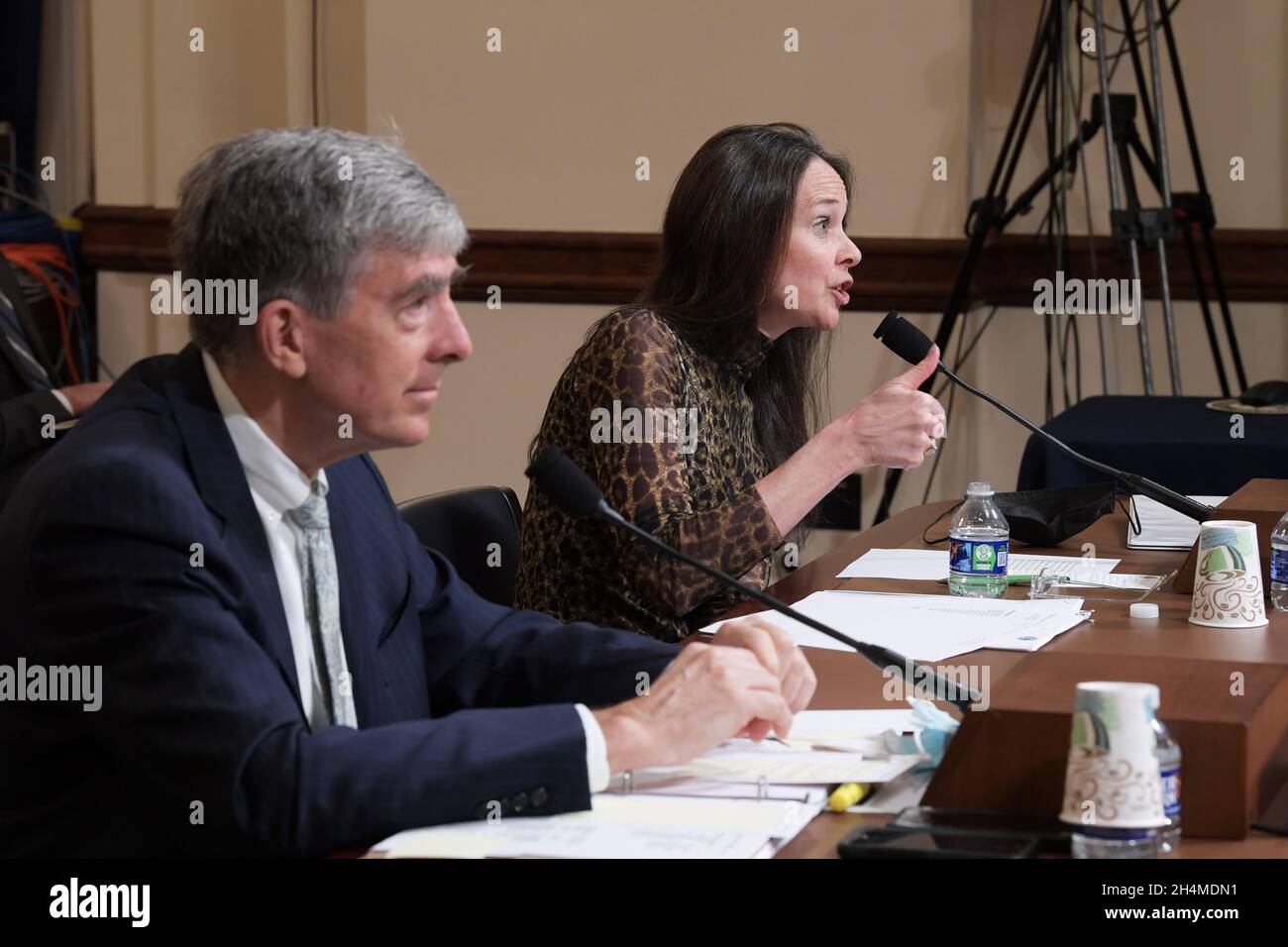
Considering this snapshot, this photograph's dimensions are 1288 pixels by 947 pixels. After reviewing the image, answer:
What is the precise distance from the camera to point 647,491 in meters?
1.98

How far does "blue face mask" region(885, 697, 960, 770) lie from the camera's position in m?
1.25

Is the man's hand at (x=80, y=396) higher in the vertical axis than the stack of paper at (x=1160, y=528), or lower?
higher

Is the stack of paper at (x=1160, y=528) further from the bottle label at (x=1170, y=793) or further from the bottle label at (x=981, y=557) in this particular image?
the bottle label at (x=1170, y=793)

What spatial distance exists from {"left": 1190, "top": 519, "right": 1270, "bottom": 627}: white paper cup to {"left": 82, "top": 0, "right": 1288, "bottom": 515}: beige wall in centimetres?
216

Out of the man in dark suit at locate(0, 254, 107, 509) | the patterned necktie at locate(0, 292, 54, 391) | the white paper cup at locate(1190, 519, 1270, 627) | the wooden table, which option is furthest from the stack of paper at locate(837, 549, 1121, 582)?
the patterned necktie at locate(0, 292, 54, 391)

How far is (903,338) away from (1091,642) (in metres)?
0.49

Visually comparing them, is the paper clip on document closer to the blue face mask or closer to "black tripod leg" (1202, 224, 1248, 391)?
the blue face mask

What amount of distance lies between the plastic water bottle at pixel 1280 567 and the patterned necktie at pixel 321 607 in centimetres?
109

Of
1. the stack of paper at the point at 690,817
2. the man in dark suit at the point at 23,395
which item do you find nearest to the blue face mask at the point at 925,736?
the stack of paper at the point at 690,817

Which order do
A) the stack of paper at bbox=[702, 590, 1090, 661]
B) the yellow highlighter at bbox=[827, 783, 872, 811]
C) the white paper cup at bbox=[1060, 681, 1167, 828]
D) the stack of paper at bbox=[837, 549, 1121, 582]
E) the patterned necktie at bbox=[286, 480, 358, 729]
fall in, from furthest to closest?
1. the stack of paper at bbox=[837, 549, 1121, 582]
2. the stack of paper at bbox=[702, 590, 1090, 661]
3. the patterned necktie at bbox=[286, 480, 358, 729]
4. the yellow highlighter at bbox=[827, 783, 872, 811]
5. the white paper cup at bbox=[1060, 681, 1167, 828]

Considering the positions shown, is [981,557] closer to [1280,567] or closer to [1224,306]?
[1280,567]

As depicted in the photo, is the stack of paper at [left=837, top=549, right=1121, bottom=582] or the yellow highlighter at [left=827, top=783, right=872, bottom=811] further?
the stack of paper at [left=837, top=549, right=1121, bottom=582]

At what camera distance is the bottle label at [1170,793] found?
1041 mm
